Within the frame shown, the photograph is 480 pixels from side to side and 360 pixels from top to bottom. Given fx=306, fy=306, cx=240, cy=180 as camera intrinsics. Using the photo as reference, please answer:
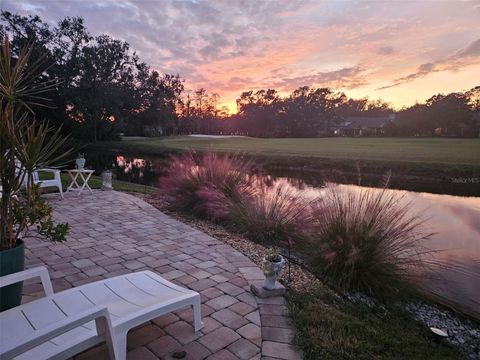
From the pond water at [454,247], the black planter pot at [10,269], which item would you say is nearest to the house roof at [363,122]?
the pond water at [454,247]

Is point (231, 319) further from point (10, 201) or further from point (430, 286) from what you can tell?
point (430, 286)

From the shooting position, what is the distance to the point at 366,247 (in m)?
3.17

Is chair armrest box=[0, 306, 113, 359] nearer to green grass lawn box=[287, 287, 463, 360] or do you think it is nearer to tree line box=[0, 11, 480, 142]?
green grass lawn box=[287, 287, 463, 360]

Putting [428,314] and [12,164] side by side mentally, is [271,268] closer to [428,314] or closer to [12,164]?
[428,314]

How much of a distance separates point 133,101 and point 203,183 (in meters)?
26.4

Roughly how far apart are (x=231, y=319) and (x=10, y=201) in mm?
1834

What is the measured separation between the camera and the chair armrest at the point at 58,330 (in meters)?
1.09

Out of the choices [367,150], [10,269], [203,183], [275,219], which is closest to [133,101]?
[367,150]

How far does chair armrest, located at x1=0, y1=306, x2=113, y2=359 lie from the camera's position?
1.09 m

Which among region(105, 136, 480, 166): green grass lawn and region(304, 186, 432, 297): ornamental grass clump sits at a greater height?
region(105, 136, 480, 166): green grass lawn

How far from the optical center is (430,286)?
3.69 meters

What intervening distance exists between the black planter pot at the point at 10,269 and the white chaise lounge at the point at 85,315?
30 centimetres

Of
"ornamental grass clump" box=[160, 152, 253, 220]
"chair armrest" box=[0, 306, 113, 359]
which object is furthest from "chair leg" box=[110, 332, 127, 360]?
"ornamental grass clump" box=[160, 152, 253, 220]

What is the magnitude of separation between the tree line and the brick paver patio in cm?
789
